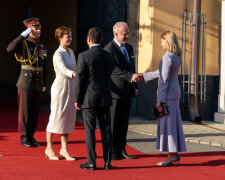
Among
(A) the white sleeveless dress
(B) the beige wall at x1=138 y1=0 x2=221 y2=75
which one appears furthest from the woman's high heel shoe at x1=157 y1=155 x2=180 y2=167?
(B) the beige wall at x1=138 y1=0 x2=221 y2=75

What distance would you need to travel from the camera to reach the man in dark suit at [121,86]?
719 cm

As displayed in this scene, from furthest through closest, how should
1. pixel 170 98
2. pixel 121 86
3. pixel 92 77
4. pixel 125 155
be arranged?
pixel 125 155
pixel 121 86
pixel 170 98
pixel 92 77

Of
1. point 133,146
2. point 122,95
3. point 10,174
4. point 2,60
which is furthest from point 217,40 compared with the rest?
point 2,60

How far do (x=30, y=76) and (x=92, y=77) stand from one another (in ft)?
6.68

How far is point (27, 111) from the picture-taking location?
27.6 ft

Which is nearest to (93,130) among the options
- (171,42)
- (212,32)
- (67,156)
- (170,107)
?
(67,156)

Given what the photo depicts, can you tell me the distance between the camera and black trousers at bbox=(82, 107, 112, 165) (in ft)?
21.5

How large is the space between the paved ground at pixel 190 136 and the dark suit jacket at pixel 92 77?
178 cm

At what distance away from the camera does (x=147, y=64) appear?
1170cm

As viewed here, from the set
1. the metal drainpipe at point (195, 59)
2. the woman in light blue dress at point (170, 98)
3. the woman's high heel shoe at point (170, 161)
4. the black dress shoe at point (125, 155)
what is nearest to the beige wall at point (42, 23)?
the metal drainpipe at point (195, 59)

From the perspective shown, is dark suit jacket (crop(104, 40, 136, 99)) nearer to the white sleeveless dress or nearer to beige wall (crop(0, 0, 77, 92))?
the white sleeveless dress

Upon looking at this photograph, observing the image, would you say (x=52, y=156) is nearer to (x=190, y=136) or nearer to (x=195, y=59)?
(x=190, y=136)

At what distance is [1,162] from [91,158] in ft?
4.06

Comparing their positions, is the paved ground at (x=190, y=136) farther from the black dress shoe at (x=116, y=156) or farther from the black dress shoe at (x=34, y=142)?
the black dress shoe at (x=34, y=142)
